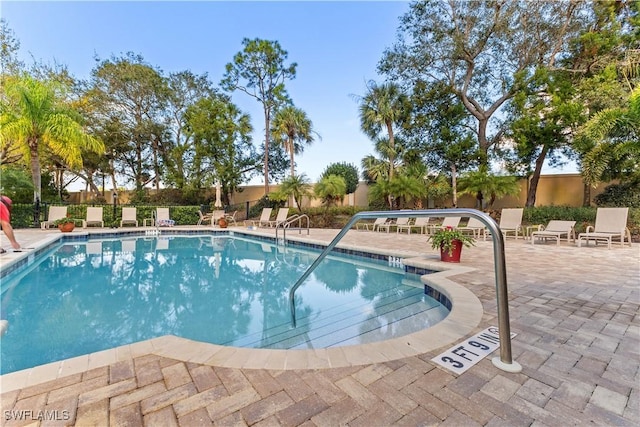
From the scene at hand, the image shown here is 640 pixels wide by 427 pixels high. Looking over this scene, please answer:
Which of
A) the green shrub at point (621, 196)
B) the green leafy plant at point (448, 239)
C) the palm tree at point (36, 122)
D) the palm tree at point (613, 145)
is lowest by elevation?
the green leafy plant at point (448, 239)

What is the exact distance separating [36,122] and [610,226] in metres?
19.1

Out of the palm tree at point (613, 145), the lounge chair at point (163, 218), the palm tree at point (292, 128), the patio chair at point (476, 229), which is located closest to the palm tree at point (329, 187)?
the palm tree at point (292, 128)

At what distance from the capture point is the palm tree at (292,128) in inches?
693

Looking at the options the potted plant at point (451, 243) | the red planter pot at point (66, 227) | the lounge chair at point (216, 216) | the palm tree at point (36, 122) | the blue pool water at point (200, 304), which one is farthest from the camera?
the lounge chair at point (216, 216)

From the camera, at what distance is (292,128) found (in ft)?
58.2

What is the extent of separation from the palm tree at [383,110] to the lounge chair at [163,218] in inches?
447

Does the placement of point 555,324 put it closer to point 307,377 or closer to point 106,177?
point 307,377

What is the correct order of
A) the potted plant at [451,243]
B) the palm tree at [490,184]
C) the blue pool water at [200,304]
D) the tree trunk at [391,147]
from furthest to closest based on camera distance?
the tree trunk at [391,147]
the palm tree at [490,184]
the potted plant at [451,243]
the blue pool water at [200,304]

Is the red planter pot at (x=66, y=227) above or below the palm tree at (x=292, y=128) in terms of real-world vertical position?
below

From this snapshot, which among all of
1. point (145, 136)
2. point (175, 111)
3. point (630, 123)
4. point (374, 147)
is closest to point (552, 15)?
point (630, 123)

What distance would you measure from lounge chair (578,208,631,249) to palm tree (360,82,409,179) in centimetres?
859

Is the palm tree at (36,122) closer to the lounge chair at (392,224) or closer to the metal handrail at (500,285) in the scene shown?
the lounge chair at (392,224)

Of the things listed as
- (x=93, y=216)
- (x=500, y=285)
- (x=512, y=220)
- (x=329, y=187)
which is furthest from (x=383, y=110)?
(x=500, y=285)

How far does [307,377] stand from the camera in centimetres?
181
